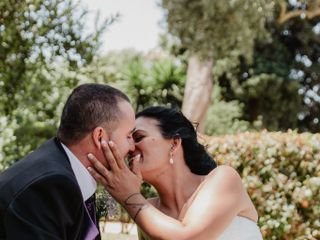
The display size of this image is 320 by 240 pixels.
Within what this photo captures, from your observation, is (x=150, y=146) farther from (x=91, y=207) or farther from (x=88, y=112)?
(x=88, y=112)

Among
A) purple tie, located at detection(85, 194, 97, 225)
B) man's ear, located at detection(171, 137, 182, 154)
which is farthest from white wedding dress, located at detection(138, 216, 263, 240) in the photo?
purple tie, located at detection(85, 194, 97, 225)

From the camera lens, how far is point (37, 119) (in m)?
8.00

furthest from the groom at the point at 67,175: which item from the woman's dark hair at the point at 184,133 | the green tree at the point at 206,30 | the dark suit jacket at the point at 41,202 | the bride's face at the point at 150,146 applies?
the green tree at the point at 206,30

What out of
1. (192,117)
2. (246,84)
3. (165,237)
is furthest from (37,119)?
(246,84)

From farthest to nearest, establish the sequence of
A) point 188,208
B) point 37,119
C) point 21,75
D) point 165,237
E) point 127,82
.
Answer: point 127,82
point 37,119
point 21,75
point 188,208
point 165,237

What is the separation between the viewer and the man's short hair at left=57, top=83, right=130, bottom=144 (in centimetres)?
241

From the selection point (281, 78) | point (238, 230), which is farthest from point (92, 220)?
point (281, 78)

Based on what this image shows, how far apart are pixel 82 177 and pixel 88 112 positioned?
0.30 meters

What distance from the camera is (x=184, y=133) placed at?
3477 millimetres

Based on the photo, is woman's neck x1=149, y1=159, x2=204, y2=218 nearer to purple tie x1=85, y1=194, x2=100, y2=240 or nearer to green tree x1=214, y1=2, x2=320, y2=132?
purple tie x1=85, y1=194, x2=100, y2=240

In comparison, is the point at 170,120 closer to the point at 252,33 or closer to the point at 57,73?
the point at 57,73

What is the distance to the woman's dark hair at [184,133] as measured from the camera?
3.39 metres

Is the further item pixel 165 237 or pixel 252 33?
pixel 252 33

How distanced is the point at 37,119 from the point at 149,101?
14.9 meters
